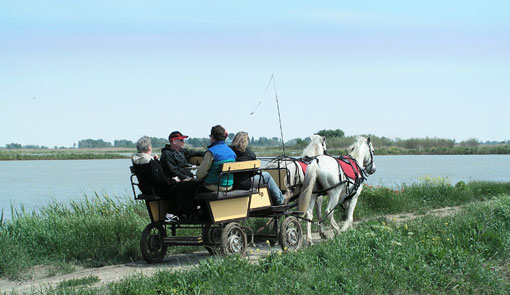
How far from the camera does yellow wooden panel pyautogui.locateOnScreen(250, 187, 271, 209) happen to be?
8289mm

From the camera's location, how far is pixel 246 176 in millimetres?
8133

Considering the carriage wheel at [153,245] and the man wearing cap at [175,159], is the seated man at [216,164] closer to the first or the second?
the man wearing cap at [175,159]

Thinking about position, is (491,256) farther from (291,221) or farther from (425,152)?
(425,152)

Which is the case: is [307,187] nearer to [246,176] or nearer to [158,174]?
[246,176]

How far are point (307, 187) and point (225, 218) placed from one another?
7.03 ft

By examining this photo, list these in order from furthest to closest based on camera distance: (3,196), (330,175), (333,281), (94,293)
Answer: (3,196), (330,175), (333,281), (94,293)

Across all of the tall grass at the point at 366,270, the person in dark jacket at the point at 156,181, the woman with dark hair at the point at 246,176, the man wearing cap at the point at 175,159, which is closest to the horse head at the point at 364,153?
the tall grass at the point at 366,270

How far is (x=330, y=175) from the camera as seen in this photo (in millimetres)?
9852

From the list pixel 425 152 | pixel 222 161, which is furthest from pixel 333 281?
pixel 425 152

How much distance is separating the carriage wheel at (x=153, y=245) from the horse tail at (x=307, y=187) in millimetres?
2385

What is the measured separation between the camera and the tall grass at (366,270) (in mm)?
6098

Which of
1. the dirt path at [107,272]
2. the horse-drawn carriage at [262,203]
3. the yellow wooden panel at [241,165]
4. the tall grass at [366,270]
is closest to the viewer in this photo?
the tall grass at [366,270]

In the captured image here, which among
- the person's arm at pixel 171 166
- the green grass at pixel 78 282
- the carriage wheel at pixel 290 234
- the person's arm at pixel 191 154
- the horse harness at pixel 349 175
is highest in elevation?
the person's arm at pixel 191 154

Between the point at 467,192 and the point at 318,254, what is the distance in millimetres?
11161
